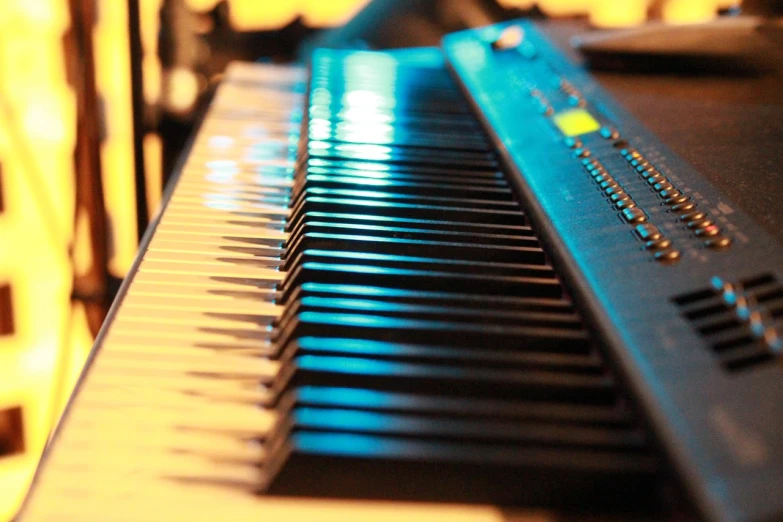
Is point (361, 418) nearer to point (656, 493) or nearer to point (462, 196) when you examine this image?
point (656, 493)

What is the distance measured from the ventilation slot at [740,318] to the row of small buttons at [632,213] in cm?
6

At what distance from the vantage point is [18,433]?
165cm

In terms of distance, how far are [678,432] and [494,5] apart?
1.31 m

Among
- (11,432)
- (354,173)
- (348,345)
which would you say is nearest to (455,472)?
(348,345)

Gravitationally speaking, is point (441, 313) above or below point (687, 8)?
below

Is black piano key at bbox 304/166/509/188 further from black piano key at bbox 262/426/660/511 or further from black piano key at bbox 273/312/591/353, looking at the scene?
black piano key at bbox 262/426/660/511

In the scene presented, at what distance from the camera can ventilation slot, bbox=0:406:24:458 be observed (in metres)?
1.62

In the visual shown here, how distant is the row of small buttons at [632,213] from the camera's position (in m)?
0.57

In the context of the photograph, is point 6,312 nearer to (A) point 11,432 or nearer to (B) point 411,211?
(A) point 11,432

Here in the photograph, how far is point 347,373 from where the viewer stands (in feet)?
1.57

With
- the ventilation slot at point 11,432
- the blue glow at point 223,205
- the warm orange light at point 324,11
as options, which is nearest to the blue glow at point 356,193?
the blue glow at point 223,205

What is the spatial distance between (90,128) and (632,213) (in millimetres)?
985

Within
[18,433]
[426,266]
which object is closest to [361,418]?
[426,266]

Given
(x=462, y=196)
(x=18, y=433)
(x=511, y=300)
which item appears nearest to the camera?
(x=511, y=300)
